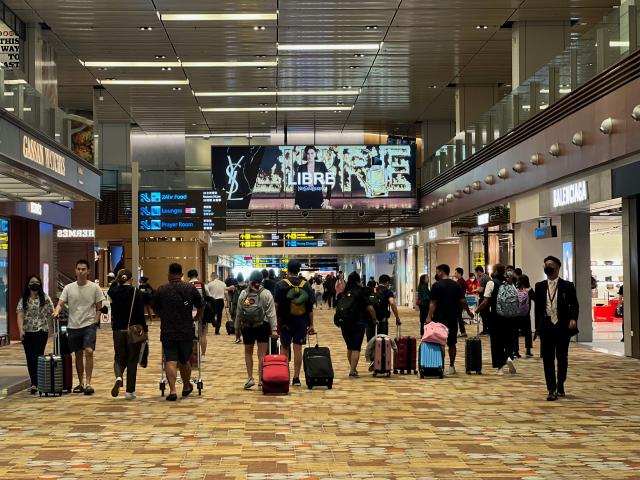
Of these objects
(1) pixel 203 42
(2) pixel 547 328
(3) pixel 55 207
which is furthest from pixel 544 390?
(3) pixel 55 207

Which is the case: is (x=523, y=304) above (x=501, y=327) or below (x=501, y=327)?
above

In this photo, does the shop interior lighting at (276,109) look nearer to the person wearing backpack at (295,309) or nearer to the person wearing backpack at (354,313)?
the person wearing backpack at (354,313)

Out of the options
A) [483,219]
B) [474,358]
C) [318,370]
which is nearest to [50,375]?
[318,370]

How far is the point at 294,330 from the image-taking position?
544 inches

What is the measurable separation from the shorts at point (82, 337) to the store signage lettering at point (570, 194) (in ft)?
29.0

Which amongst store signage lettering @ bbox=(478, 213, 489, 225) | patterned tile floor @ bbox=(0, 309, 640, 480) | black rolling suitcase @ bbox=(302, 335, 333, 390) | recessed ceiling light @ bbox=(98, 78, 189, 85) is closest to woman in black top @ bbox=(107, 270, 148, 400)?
patterned tile floor @ bbox=(0, 309, 640, 480)

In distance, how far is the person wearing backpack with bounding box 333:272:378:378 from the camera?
14.6 metres

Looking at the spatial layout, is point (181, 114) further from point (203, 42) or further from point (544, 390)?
point (544, 390)

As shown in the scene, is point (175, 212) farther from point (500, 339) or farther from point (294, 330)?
point (294, 330)

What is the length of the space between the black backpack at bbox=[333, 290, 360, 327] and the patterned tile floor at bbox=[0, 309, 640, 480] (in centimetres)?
80

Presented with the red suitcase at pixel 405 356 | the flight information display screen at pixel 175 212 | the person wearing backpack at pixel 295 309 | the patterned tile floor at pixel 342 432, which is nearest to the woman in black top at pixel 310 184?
the flight information display screen at pixel 175 212

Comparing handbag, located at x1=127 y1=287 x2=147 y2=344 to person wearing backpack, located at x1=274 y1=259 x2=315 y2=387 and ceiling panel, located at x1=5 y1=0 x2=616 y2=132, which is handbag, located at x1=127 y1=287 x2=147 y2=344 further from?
ceiling panel, located at x1=5 y1=0 x2=616 y2=132

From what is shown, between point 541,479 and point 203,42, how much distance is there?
700 inches

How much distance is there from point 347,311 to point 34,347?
4.10 meters
